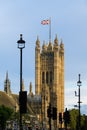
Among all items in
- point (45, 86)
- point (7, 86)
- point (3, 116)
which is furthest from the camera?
point (45, 86)

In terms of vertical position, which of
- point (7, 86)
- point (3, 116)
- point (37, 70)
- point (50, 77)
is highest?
point (37, 70)

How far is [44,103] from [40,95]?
131 inches

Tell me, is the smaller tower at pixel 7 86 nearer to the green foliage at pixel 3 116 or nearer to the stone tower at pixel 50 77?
the stone tower at pixel 50 77

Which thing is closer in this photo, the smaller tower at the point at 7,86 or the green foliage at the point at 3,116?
the green foliage at the point at 3,116

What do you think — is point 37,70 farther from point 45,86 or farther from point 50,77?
point 45,86

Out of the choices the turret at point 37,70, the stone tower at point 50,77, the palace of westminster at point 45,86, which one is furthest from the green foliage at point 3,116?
the turret at point 37,70

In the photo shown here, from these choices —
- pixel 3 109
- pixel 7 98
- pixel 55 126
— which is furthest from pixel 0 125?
pixel 55 126

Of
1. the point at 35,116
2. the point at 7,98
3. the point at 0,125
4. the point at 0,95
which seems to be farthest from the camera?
the point at 35,116

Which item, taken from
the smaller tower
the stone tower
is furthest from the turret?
the smaller tower

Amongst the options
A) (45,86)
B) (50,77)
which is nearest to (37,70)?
(50,77)

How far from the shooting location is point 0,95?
516 feet

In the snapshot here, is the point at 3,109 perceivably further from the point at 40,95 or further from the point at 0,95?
the point at 40,95

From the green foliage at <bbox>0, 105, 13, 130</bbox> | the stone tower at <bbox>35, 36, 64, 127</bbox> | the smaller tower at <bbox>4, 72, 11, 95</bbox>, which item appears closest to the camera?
the green foliage at <bbox>0, 105, 13, 130</bbox>

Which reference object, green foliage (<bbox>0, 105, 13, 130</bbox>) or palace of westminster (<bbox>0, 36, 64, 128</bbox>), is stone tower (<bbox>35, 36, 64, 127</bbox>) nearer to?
palace of westminster (<bbox>0, 36, 64, 128</bbox>)
